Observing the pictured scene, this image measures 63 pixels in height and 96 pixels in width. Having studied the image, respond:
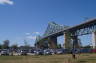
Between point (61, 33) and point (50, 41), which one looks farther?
point (50, 41)

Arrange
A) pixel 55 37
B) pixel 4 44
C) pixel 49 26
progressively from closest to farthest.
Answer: pixel 55 37 → pixel 4 44 → pixel 49 26

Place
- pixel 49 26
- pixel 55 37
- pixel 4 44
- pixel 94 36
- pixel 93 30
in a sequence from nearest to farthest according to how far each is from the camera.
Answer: pixel 94 36 < pixel 93 30 < pixel 55 37 < pixel 4 44 < pixel 49 26

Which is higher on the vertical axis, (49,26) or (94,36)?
(49,26)

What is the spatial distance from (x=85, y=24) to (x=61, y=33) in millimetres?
21703

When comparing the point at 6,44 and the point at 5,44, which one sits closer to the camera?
the point at 5,44

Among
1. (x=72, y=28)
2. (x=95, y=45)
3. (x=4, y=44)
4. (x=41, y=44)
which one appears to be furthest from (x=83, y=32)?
(x=4, y=44)

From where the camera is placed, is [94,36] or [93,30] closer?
[94,36]

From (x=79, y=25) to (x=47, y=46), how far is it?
63.5 meters

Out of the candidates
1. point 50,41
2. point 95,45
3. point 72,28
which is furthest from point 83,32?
point 50,41

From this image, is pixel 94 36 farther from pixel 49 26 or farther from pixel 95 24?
pixel 49 26

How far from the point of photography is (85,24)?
107750 mm

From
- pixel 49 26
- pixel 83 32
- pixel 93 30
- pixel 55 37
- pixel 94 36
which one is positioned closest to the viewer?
pixel 94 36

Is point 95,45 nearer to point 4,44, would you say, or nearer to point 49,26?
point 4,44

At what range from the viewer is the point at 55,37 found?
141 meters
